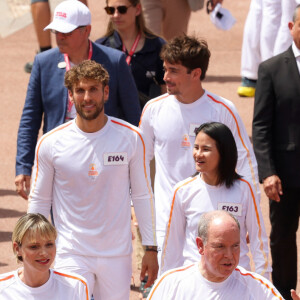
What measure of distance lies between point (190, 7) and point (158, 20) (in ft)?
2.59

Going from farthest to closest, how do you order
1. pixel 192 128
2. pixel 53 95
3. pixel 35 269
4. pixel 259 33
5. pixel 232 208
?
pixel 259 33 < pixel 53 95 < pixel 192 128 < pixel 232 208 < pixel 35 269

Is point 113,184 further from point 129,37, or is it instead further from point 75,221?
point 129,37

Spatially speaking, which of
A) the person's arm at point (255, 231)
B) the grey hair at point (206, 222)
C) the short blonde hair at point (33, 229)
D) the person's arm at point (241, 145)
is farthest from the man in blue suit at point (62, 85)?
the grey hair at point (206, 222)

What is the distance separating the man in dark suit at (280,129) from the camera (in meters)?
8.43

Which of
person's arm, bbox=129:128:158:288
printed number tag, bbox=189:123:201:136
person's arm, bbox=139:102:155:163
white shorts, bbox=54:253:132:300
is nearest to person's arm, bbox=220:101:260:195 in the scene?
printed number tag, bbox=189:123:201:136

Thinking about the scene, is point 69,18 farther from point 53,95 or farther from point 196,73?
point 196,73

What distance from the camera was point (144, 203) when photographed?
7.44 meters

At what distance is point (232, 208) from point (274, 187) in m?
1.24

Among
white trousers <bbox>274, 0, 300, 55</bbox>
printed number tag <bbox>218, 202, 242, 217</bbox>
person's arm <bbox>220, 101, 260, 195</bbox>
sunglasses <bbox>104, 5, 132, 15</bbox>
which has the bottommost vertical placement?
printed number tag <bbox>218, 202, 242, 217</bbox>

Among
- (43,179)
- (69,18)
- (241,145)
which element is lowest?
(43,179)

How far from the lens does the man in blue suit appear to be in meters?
8.27

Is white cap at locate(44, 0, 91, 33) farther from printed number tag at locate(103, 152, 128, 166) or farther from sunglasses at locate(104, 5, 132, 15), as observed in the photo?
printed number tag at locate(103, 152, 128, 166)

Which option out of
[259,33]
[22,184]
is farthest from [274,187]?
[259,33]

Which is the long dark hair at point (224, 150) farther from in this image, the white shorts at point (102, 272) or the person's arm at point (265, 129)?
the person's arm at point (265, 129)
